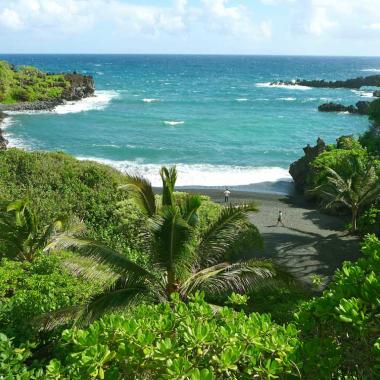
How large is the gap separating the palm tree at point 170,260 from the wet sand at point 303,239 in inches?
279

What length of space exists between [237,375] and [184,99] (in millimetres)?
76890

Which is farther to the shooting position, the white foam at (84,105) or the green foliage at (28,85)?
the green foliage at (28,85)

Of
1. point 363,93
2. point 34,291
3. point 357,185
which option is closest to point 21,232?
point 34,291

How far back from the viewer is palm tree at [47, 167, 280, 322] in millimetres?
8672

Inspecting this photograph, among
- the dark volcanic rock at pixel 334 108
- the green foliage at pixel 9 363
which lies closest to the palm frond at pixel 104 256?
the green foliage at pixel 9 363

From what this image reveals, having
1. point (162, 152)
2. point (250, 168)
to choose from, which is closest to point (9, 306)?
point (250, 168)

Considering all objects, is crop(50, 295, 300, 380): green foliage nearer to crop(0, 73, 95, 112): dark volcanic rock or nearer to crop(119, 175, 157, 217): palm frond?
crop(119, 175, 157, 217): palm frond

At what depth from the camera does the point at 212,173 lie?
121 feet

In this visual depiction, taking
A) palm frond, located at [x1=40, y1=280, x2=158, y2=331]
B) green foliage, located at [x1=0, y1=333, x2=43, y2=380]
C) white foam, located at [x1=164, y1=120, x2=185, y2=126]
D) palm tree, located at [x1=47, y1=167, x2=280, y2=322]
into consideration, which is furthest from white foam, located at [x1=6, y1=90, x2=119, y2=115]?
green foliage, located at [x1=0, y1=333, x2=43, y2=380]

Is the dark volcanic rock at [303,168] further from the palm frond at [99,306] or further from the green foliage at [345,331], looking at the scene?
the green foliage at [345,331]

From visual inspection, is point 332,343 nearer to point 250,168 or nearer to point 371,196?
point 371,196

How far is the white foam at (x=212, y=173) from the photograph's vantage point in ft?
114

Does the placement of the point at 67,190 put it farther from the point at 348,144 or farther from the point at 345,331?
the point at 348,144

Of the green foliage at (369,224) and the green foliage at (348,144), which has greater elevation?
the green foliage at (348,144)
